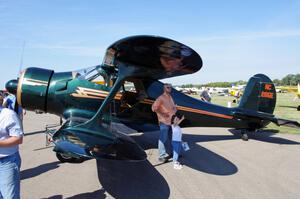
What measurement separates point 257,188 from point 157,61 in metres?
2.82

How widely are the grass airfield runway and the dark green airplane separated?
1.78ft

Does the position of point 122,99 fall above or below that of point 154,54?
below

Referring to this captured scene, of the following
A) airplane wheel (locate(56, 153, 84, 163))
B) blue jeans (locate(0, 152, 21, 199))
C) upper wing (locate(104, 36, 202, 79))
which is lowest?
airplane wheel (locate(56, 153, 84, 163))

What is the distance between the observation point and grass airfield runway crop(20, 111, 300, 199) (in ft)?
13.1

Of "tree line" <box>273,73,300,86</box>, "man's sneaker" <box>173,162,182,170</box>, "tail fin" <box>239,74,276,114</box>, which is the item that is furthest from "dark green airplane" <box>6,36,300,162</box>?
"tree line" <box>273,73,300,86</box>

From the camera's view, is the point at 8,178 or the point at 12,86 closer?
the point at 8,178

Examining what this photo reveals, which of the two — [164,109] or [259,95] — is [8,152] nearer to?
[164,109]

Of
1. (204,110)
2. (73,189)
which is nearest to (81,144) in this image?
(73,189)

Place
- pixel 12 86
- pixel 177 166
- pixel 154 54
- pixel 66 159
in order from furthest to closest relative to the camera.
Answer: pixel 12 86 → pixel 66 159 → pixel 177 166 → pixel 154 54

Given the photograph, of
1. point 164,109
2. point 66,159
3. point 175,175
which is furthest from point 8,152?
point 164,109

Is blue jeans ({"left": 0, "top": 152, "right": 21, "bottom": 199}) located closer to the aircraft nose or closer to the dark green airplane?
the dark green airplane

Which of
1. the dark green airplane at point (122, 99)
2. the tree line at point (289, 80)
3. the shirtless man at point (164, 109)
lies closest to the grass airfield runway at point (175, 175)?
the dark green airplane at point (122, 99)

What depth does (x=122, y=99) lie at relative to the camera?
599 centimetres

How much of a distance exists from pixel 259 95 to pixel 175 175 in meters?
4.58
